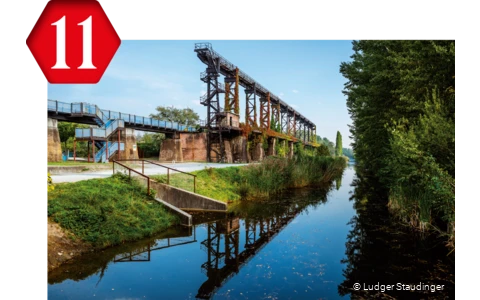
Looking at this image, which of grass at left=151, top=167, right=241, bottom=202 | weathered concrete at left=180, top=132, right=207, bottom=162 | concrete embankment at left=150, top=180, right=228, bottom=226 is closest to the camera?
concrete embankment at left=150, top=180, right=228, bottom=226

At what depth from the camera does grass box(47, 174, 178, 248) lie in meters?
7.09

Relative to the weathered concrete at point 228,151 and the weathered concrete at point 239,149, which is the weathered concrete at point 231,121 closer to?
the weathered concrete at point 239,149

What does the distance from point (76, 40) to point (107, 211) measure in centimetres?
597

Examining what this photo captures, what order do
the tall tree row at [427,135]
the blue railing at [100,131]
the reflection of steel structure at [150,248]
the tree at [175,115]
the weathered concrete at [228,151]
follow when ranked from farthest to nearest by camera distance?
the tree at [175,115]
the weathered concrete at [228,151]
the blue railing at [100,131]
the tall tree row at [427,135]
the reflection of steel structure at [150,248]

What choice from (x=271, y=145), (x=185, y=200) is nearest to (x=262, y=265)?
(x=185, y=200)

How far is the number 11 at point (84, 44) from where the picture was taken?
9.89 ft

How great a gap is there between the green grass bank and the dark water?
11.1ft

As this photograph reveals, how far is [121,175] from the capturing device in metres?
10.5

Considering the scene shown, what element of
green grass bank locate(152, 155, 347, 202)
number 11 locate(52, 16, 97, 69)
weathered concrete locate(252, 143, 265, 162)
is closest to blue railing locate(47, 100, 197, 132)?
weathered concrete locate(252, 143, 265, 162)

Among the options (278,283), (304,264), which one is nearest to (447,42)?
(304,264)

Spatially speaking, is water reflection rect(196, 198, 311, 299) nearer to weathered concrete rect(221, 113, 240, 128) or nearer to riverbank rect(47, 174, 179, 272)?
riverbank rect(47, 174, 179, 272)

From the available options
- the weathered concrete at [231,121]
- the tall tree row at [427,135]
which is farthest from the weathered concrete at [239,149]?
the tall tree row at [427,135]

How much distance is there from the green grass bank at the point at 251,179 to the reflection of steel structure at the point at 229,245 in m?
3.30

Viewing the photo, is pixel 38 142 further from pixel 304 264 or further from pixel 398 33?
pixel 304 264
